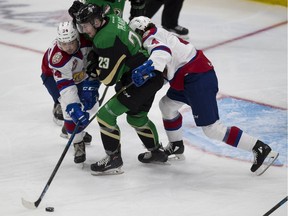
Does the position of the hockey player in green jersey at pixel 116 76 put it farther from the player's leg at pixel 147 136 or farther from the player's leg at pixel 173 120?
the player's leg at pixel 173 120

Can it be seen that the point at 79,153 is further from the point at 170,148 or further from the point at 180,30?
the point at 180,30

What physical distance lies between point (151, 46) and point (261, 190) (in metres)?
0.85

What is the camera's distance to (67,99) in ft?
12.6

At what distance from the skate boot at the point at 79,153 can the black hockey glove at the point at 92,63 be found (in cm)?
38

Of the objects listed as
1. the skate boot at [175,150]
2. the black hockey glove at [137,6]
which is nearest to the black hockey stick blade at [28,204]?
the skate boot at [175,150]

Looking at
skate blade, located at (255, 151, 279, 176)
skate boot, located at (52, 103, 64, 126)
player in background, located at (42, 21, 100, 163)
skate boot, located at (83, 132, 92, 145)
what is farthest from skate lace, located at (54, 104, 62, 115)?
skate blade, located at (255, 151, 279, 176)

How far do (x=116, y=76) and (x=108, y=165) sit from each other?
0.46 meters

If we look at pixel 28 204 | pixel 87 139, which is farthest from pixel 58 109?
pixel 28 204

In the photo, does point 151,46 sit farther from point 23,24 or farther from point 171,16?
point 23,24

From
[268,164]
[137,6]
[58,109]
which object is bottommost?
[58,109]

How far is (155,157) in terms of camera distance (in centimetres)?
405

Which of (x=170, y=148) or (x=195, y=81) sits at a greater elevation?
(x=195, y=81)

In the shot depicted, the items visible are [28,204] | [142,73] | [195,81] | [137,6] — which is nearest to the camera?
[28,204]

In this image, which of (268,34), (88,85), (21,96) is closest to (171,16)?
(268,34)
